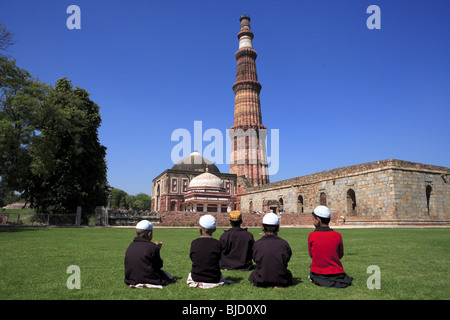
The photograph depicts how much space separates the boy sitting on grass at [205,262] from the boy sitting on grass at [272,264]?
56 centimetres

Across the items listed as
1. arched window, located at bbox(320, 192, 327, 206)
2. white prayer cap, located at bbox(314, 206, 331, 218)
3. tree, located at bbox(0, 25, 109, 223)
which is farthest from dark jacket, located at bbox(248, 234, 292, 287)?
arched window, located at bbox(320, 192, 327, 206)

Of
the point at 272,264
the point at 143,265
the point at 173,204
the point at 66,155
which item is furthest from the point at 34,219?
the point at 173,204

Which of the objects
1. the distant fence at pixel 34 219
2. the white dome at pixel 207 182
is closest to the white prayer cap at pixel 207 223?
the distant fence at pixel 34 219

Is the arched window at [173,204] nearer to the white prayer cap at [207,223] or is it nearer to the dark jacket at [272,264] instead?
the white prayer cap at [207,223]

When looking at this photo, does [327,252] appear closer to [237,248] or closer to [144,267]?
[237,248]

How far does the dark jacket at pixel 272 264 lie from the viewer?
418 centimetres

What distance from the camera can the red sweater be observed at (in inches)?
169

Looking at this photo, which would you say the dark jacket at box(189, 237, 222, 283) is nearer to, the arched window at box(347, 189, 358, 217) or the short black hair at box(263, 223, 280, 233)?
the short black hair at box(263, 223, 280, 233)

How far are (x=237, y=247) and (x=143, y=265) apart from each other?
200 centimetres

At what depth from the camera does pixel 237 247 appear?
570 cm

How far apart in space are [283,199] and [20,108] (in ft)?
89.2
